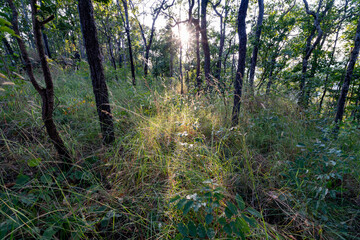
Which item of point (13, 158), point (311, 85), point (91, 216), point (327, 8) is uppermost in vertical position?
point (327, 8)

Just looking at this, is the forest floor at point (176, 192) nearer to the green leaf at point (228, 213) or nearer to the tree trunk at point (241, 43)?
the green leaf at point (228, 213)

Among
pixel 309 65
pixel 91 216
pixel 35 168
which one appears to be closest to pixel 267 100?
pixel 91 216

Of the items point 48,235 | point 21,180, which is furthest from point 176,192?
point 21,180

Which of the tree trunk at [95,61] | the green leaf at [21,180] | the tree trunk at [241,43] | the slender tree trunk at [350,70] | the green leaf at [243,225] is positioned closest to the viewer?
the green leaf at [243,225]

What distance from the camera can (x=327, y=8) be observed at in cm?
634

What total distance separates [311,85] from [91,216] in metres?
5.82

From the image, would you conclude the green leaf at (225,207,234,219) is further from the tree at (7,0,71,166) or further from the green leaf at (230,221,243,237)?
the tree at (7,0,71,166)

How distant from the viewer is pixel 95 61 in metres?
1.71

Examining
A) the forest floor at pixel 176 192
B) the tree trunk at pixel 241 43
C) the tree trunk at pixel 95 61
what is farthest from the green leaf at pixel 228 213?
the tree trunk at pixel 241 43

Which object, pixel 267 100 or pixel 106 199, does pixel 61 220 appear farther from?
pixel 267 100

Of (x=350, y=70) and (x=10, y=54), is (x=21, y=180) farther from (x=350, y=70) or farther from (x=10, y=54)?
(x=350, y=70)

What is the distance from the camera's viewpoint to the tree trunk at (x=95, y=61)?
1.56 m

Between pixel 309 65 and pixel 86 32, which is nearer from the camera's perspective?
pixel 86 32

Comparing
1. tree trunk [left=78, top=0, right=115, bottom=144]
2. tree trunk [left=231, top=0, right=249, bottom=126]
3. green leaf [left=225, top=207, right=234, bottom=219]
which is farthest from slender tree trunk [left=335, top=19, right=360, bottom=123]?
tree trunk [left=78, top=0, right=115, bottom=144]
